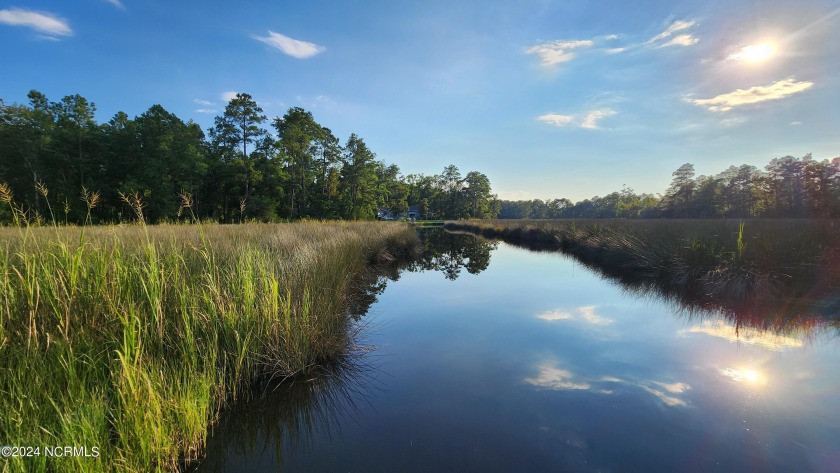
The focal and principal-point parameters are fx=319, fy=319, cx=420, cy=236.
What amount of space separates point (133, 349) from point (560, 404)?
356 cm

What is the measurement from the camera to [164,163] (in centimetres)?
2650

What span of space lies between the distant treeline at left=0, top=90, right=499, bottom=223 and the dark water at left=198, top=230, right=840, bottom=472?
21.7m

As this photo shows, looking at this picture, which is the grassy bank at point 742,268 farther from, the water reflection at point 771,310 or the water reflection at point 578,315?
the water reflection at point 578,315

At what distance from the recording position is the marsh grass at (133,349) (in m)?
1.73

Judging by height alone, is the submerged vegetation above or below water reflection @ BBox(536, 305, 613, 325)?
above

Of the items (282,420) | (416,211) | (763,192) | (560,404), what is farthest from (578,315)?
(416,211)

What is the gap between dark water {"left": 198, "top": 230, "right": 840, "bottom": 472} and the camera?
239cm

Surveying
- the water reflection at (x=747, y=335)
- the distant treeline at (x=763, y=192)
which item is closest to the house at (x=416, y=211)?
the distant treeline at (x=763, y=192)

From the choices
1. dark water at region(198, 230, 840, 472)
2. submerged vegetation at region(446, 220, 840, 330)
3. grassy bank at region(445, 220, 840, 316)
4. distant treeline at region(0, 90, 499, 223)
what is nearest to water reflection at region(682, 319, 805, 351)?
dark water at region(198, 230, 840, 472)

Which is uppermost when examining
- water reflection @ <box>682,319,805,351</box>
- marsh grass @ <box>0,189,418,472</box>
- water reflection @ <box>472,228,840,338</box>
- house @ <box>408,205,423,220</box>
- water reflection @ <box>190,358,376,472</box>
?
house @ <box>408,205,423,220</box>

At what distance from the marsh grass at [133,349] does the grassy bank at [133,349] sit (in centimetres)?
1

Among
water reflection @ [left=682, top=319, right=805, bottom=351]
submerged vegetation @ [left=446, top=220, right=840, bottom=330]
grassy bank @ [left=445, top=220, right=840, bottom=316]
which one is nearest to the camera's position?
water reflection @ [left=682, top=319, right=805, bottom=351]

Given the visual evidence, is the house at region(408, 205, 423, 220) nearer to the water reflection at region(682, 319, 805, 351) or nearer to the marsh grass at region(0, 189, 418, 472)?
the water reflection at region(682, 319, 805, 351)

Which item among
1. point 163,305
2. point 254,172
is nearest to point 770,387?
point 163,305
